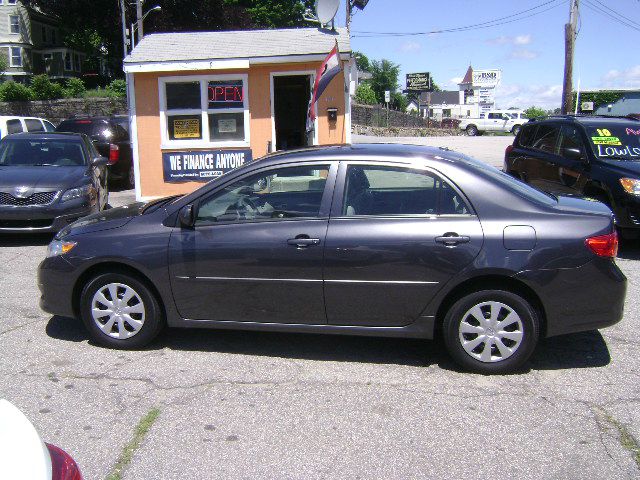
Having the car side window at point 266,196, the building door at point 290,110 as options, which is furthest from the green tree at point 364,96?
the car side window at point 266,196

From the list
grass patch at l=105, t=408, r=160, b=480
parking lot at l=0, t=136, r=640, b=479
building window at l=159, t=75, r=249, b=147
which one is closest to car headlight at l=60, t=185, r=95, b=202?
building window at l=159, t=75, r=249, b=147

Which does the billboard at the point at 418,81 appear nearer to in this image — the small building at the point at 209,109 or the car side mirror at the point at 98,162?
the small building at the point at 209,109

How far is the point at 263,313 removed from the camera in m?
4.73

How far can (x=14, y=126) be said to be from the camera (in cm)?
1456

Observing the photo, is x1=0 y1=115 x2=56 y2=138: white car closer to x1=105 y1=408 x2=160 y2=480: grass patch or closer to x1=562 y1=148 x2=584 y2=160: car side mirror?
x1=562 y1=148 x2=584 y2=160: car side mirror

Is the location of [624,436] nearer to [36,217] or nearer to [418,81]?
[36,217]

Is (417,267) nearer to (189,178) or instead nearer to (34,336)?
(34,336)

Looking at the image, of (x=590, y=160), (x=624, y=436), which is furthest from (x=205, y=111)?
(x=624, y=436)

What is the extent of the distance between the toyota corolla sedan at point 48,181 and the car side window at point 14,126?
4170mm

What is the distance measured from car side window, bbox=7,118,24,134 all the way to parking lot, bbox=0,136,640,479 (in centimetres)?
1021

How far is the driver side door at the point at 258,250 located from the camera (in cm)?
460

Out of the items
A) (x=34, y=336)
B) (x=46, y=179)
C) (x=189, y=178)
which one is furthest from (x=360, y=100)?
(x=34, y=336)

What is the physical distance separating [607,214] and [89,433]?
12.7 feet

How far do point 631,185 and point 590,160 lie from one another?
33.2 inches
